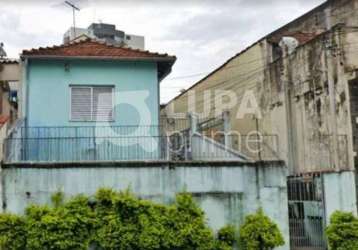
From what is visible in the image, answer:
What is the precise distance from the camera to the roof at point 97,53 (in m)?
15.4

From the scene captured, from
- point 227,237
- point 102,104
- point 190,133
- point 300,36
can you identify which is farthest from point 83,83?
point 300,36

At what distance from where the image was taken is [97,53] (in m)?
15.9

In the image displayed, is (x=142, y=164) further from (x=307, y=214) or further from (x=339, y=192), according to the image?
(x=339, y=192)

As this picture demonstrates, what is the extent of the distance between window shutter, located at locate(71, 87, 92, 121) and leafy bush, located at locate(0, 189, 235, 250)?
3766 millimetres

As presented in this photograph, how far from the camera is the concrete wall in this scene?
1251 cm

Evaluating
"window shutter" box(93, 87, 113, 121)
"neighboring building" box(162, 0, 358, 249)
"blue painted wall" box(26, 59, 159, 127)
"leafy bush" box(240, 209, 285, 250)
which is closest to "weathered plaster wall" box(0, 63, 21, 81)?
"blue painted wall" box(26, 59, 159, 127)

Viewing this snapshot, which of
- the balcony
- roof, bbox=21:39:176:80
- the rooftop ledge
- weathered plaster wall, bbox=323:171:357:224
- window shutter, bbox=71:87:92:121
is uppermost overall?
roof, bbox=21:39:176:80

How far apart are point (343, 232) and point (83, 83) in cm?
905

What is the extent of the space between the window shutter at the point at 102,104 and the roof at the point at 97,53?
1.12m

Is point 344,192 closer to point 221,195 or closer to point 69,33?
point 221,195

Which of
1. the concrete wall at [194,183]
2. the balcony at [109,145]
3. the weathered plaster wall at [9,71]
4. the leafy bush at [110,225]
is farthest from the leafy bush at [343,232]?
the weathered plaster wall at [9,71]

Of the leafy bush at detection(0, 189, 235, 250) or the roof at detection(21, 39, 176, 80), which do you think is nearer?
the leafy bush at detection(0, 189, 235, 250)

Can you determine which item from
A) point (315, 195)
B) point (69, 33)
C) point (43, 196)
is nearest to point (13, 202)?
point (43, 196)

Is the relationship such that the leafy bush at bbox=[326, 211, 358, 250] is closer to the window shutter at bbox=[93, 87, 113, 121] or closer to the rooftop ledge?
the rooftop ledge
